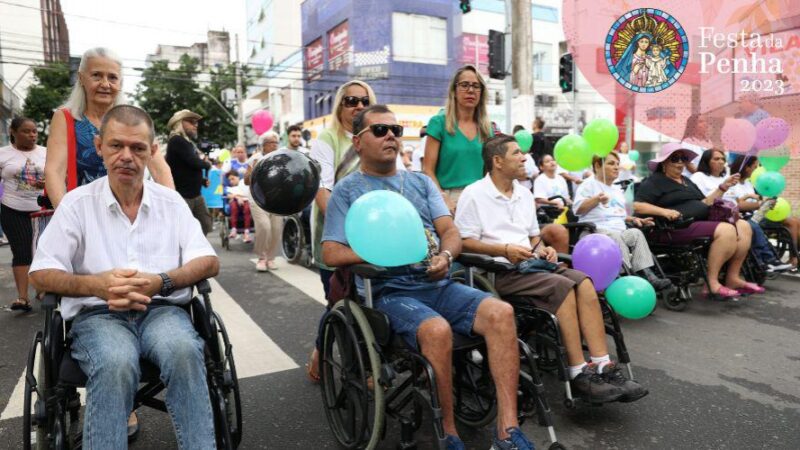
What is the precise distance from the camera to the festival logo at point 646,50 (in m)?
4.33

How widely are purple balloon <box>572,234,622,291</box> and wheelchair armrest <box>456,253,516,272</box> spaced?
3.12 ft

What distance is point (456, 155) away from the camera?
3.80 m

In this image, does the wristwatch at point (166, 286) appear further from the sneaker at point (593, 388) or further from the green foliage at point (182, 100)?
the green foliage at point (182, 100)

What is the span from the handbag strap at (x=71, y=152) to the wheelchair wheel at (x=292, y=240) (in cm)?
493

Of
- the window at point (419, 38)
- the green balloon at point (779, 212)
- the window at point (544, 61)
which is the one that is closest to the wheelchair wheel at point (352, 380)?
the green balloon at point (779, 212)

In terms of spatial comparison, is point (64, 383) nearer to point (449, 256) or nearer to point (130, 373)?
point (130, 373)

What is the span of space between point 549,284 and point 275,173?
161 centimetres

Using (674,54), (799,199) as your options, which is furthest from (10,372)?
(799,199)

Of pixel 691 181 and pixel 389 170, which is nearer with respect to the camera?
pixel 389 170

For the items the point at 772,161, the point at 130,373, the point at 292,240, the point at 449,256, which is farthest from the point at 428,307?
the point at 772,161

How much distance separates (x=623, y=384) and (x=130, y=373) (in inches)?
89.7

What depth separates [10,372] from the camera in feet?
12.4

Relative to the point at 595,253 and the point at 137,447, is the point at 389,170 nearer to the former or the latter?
the point at 595,253

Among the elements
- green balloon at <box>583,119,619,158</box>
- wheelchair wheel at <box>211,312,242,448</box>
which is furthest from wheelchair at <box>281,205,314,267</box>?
wheelchair wheel at <box>211,312,242,448</box>
